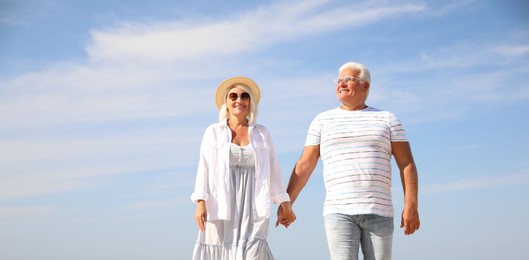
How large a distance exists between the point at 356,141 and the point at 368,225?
0.77 meters

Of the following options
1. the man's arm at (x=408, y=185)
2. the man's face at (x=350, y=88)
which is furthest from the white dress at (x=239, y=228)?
the man's arm at (x=408, y=185)

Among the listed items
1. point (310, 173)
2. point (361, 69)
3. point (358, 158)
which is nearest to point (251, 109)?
point (310, 173)

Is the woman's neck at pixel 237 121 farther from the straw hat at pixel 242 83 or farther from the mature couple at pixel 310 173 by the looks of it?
the straw hat at pixel 242 83

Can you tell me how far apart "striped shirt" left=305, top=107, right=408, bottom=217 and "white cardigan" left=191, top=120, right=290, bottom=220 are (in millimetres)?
702

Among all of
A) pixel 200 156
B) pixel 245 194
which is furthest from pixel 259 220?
pixel 200 156

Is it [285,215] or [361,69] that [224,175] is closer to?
[285,215]

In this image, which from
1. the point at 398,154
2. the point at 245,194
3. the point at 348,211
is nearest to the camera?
the point at 348,211

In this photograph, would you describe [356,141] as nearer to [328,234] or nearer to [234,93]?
[328,234]

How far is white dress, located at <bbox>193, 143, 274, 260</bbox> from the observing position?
6.37 m

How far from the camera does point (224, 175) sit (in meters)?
6.46

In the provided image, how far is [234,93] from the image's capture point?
6566 millimetres

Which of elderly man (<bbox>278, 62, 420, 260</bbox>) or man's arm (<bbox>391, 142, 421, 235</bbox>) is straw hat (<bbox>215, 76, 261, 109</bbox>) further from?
man's arm (<bbox>391, 142, 421, 235</bbox>)

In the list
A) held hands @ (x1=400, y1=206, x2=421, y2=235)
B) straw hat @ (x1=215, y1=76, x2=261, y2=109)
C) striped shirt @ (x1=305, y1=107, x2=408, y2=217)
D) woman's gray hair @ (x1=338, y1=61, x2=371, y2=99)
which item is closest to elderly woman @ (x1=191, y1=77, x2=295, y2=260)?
straw hat @ (x1=215, y1=76, x2=261, y2=109)

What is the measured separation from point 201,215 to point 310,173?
1155mm
